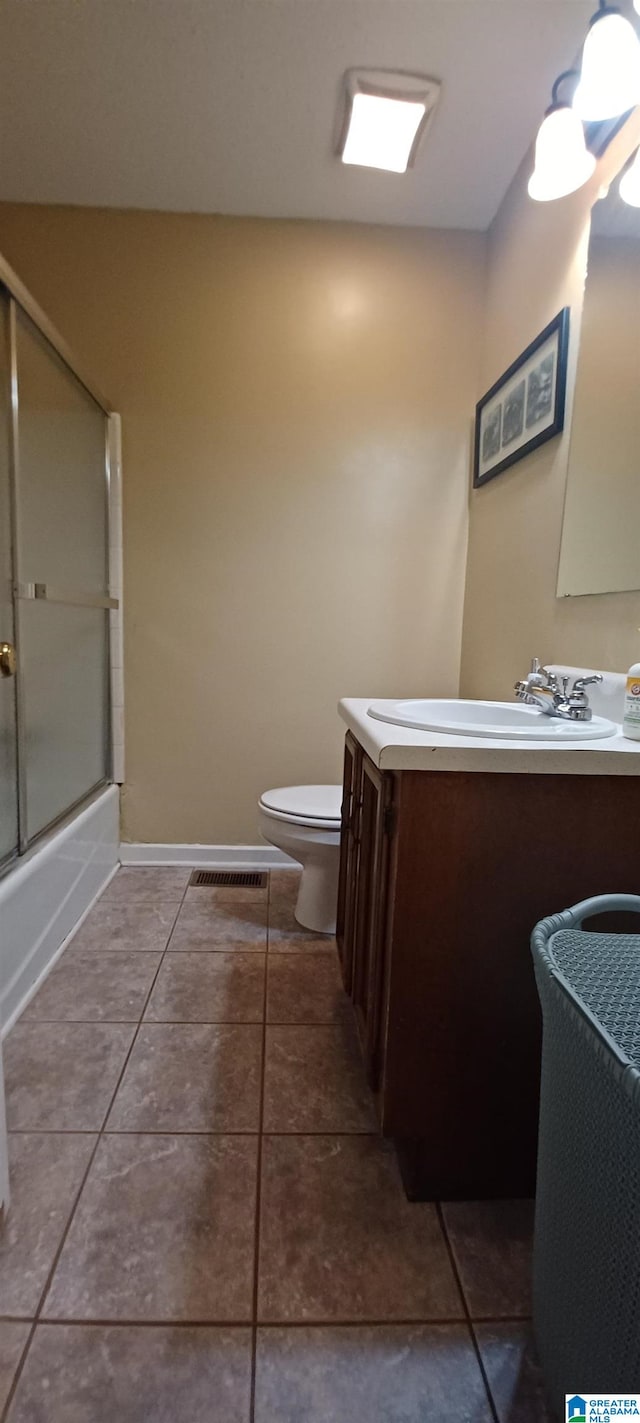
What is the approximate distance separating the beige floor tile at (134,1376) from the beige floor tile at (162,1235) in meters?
0.02

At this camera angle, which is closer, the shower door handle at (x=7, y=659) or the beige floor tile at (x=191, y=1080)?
the beige floor tile at (x=191, y=1080)

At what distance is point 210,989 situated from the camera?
1.53 m

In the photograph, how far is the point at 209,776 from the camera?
89.7 inches

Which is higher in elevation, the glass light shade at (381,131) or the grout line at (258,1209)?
the glass light shade at (381,131)

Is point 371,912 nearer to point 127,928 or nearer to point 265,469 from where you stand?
point 127,928

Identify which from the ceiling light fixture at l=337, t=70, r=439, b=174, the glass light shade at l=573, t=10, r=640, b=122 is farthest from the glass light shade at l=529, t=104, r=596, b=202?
the ceiling light fixture at l=337, t=70, r=439, b=174

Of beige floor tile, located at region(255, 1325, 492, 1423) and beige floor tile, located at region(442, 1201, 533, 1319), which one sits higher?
beige floor tile, located at region(255, 1325, 492, 1423)

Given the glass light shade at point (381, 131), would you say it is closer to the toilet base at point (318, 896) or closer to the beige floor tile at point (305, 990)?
the toilet base at point (318, 896)

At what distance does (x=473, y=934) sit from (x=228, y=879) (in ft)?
4.74

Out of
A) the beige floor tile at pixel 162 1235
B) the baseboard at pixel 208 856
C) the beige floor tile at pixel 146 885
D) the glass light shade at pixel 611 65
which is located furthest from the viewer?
the baseboard at pixel 208 856

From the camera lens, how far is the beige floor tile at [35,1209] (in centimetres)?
83

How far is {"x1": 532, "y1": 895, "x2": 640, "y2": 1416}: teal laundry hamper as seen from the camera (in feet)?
1.74

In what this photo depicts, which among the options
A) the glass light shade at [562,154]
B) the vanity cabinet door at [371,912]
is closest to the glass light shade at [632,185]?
the glass light shade at [562,154]

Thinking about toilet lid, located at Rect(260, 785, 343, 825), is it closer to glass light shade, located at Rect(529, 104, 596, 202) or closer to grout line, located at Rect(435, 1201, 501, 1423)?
grout line, located at Rect(435, 1201, 501, 1423)
